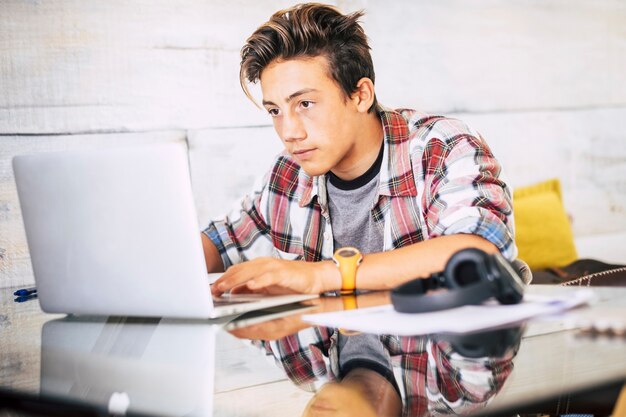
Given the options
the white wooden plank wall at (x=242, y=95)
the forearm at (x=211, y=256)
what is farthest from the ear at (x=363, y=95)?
the white wooden plank wall at (x=242, y=95)

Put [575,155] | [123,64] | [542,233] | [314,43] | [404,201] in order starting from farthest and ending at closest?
[575,155]
[542,233]
[123,64]
[314,43]
[404,201]

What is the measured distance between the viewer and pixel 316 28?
2047 mm

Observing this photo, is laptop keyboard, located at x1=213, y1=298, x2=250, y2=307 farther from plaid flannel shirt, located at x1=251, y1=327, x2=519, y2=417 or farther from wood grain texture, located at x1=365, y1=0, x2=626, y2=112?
wood grain texture, located at x1=365, y1=0, x2=626, y2=112

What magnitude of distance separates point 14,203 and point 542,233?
199 cm

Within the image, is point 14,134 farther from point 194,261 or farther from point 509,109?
point 509,109

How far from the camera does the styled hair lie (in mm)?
2025

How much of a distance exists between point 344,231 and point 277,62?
460 mm

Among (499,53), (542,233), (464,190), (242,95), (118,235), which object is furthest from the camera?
(499,53)

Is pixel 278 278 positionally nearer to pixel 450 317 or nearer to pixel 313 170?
pixel 450 317

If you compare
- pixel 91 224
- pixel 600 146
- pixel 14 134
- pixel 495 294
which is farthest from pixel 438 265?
pixel 600 146

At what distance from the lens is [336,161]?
2.02 metres

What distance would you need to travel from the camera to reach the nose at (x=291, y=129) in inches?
77.2

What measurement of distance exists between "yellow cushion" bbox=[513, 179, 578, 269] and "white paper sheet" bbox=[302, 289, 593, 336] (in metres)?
2.14

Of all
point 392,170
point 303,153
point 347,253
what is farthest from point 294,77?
point 347,253
